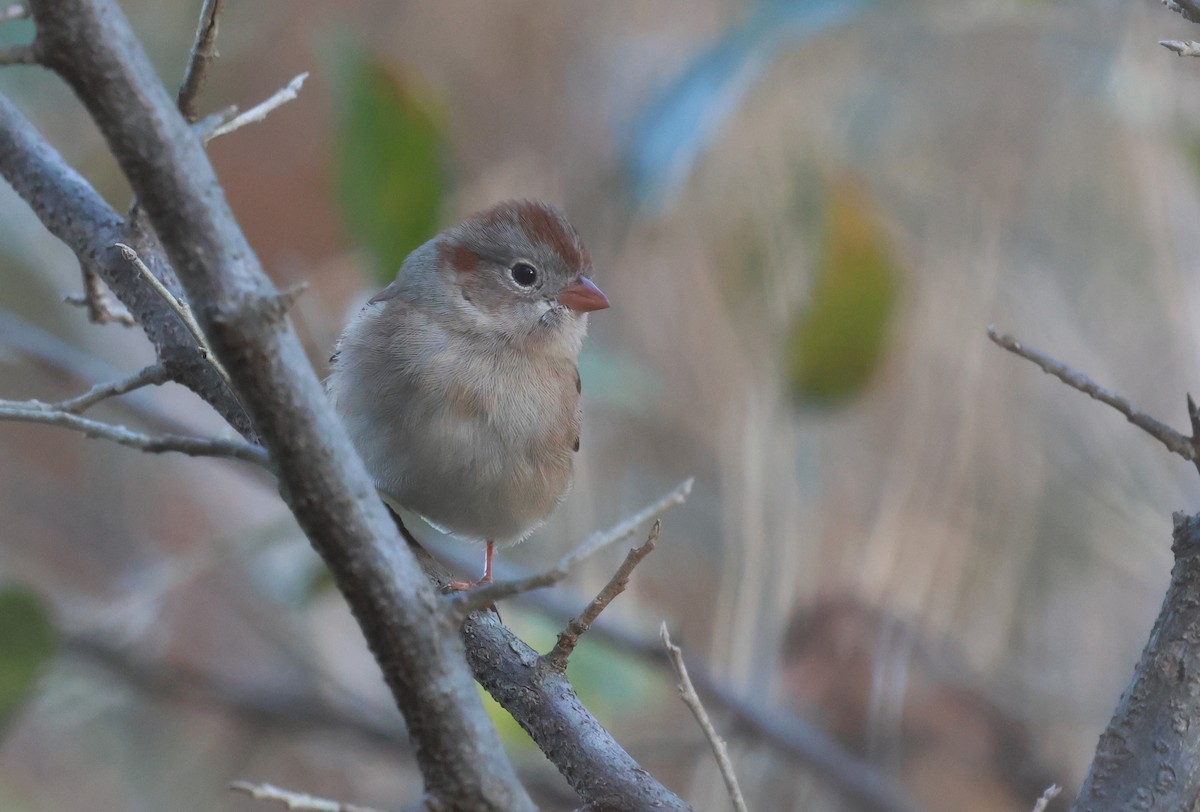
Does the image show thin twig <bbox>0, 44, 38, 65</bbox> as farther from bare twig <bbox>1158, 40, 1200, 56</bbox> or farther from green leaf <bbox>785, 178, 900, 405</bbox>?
green leaf <bbox>785, 178, 900, 405</bbox>

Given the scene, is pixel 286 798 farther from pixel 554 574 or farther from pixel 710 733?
pixel 710 733

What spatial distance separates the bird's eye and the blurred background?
470 mm

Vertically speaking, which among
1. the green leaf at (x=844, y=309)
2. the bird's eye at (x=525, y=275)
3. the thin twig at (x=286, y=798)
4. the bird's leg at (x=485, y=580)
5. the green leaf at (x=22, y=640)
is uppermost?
the green leaf at (x=844, y=309)

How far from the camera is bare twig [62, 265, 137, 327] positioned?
7.67 feet

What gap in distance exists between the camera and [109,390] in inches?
66.4


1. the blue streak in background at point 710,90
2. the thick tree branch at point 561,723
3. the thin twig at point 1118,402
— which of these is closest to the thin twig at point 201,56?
the thick tree branch at point 561,723

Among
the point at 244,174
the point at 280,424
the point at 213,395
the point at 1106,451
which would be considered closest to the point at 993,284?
the point at 1106,451

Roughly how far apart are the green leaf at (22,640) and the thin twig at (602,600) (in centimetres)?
165

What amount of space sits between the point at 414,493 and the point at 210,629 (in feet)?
16.7

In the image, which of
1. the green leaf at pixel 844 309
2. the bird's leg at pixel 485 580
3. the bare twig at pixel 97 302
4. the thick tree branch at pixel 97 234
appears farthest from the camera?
the green leaf at pixel 844 309

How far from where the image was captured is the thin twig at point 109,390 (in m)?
1.61

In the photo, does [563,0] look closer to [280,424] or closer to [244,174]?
[244,174]

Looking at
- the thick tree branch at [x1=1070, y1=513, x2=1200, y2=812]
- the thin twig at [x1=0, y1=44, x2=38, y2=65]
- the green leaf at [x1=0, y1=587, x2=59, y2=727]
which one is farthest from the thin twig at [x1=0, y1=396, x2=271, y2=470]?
the green leaf at [x1=0, y1=587, x2=59, y2=727]

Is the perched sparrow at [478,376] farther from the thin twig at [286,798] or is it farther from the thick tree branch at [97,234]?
the thin twig at [286,798]
